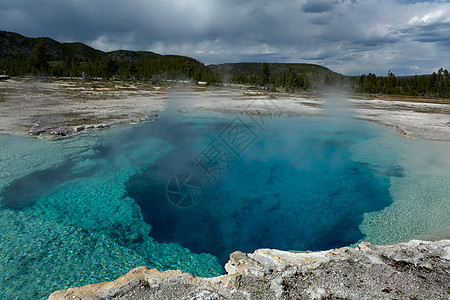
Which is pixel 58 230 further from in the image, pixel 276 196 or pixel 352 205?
pixel 352 205

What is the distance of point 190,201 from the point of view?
27.6 ft

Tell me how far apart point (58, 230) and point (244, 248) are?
14.7 feet

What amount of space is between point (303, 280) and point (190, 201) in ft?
16.2

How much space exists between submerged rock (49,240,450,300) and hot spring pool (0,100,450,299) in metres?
1.26

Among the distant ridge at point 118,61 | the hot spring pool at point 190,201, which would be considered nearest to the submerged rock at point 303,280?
the hot spring pool at point 190,201

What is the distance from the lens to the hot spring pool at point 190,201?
5.59 meters

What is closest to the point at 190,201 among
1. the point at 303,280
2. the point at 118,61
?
the point at 303,280

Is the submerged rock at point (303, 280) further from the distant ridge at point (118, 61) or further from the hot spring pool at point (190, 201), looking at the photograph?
the distant ridge at point (118, 61)

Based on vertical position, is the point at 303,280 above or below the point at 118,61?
below

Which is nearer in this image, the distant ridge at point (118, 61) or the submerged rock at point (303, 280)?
the submerged rock at point (303, 280)

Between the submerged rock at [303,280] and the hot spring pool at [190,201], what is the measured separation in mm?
1257

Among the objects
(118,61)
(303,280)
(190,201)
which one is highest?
(118,61)

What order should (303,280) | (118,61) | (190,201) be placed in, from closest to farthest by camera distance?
1. (303,280)
2. (190,201)
3. (118,61)

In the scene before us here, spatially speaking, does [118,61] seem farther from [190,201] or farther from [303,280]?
[303,280]
